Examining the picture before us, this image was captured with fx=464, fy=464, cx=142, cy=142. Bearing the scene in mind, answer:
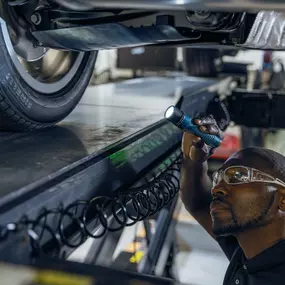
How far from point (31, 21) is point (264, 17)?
0.68 m

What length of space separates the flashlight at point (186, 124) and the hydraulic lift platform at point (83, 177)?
169 mm

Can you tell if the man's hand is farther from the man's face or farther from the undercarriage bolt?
the undercarriage bolt

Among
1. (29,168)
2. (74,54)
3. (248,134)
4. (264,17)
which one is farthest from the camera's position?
(248,134)

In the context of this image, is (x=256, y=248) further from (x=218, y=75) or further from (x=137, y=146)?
(x=218, y=75)

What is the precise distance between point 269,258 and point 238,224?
4.4 inches

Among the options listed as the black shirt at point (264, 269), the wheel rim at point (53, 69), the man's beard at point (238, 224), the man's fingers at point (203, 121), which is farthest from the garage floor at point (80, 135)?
the black shirt at point (264, 269)

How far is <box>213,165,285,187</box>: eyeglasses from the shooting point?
3.63 ft

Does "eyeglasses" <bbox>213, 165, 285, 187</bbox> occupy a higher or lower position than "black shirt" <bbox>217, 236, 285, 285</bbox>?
higher

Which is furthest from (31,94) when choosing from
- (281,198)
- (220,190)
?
(281,198)

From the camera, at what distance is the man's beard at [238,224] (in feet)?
3.63

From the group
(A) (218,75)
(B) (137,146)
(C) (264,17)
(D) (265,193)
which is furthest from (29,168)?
(A) (218,75)

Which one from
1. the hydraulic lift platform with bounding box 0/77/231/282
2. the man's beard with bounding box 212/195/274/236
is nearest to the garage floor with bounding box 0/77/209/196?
the hydraulic lift platform with bounding box 0/77/231/282

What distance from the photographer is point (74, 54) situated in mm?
1552

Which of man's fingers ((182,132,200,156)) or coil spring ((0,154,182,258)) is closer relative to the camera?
coil spring ((0,154,182,258))
